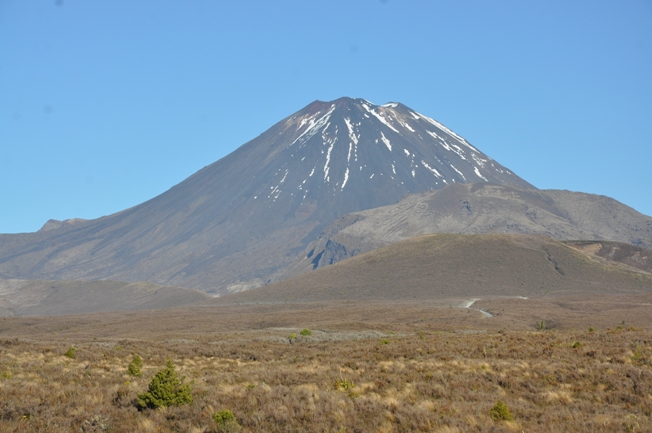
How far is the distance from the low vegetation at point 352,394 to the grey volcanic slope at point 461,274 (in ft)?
273

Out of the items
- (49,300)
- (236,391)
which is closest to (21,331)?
(236,391)

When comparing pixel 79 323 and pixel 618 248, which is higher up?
pixel 618 248

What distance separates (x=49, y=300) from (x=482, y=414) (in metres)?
190

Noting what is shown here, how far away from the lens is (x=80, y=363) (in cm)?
2172

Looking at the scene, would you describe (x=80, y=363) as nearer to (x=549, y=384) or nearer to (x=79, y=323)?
(x=549, y=384)

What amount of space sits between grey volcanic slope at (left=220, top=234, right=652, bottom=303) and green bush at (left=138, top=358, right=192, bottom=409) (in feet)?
294

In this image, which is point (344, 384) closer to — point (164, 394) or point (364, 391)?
point (364, 391)

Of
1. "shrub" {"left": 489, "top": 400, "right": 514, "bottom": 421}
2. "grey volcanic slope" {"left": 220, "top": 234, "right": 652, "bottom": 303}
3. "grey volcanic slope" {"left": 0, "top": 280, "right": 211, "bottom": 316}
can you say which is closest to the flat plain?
"shrub" {"left": 489, "top": 400, "right": 514, "bottom": 421}

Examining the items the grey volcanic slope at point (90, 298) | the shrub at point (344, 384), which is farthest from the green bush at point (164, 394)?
the grey volcanic slope at point (90, 298)

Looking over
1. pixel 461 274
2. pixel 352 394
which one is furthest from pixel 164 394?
pixel 461 274

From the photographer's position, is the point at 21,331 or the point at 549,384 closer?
the point at 549,384

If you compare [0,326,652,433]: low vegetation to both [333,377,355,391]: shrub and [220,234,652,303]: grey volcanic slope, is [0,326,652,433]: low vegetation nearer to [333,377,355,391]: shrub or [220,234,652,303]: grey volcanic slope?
[333,377,355,391]: shrub

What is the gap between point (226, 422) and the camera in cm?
1295

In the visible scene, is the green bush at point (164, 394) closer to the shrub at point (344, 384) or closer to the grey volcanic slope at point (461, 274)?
the shrub at point (344, 384)
